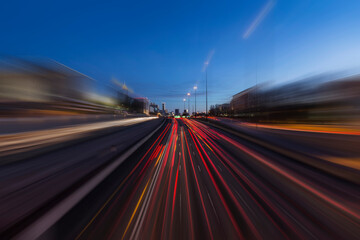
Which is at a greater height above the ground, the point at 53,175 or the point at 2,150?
the point at 2,150

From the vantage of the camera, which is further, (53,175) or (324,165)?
(324,165)

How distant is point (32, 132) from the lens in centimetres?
628

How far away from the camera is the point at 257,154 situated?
8609 millimetres

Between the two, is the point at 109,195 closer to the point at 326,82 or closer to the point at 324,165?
the point at 324,165

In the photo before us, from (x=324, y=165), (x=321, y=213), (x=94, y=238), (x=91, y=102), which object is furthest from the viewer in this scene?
(x=91, y=102)

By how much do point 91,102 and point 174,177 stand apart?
30.0 feet

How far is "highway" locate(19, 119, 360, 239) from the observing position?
112 inches

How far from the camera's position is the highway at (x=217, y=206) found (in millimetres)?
2854

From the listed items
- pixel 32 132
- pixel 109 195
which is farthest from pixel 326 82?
pixel 32 132

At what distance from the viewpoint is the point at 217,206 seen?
3.71m

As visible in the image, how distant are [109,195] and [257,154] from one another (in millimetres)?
8657

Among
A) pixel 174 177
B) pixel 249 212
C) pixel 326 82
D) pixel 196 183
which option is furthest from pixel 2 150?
pixel 326 82

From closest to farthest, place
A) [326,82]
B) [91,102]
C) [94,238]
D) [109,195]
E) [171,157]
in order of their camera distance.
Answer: [94,238], [109,195], [171,157], [91,102], [326,82]

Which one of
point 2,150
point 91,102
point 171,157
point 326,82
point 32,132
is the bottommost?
point 171,157
